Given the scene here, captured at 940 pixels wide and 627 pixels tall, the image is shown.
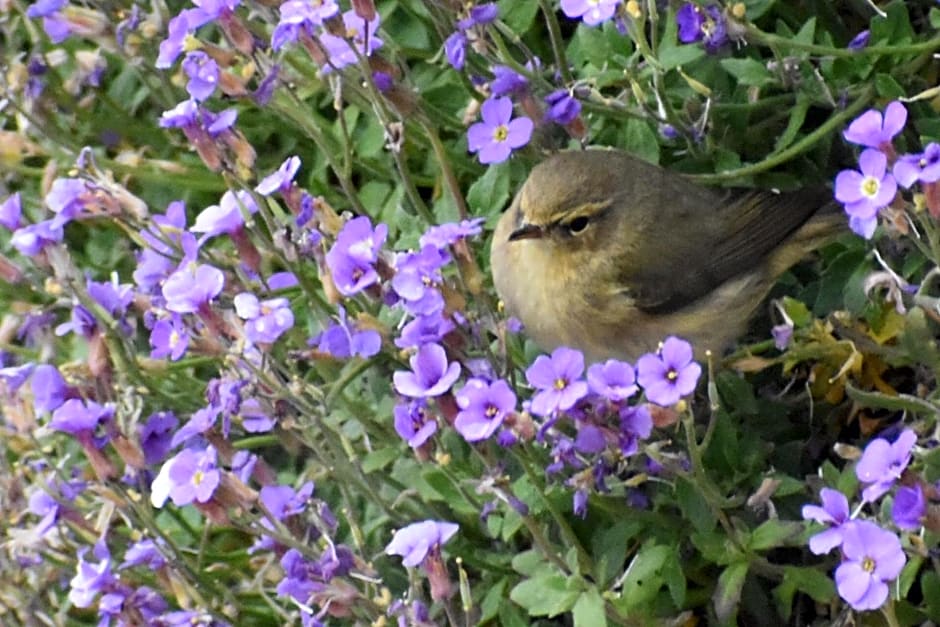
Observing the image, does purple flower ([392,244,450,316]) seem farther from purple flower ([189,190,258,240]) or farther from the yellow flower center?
the yellow flower center

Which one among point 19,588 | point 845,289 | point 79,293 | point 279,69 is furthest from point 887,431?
point 19,588

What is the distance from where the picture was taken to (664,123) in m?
2.41

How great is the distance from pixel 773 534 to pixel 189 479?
80cm

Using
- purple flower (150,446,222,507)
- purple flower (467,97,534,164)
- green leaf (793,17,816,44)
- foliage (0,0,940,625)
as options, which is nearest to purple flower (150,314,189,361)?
foliage (0,0,940,625)

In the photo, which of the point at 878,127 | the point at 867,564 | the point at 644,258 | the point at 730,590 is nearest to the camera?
the point at 867,564

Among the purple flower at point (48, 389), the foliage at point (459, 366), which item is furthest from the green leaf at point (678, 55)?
the purple flower at point (48, 389)

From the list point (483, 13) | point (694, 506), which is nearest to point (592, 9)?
point (483, 13)

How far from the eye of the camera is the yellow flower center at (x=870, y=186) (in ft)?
5.67

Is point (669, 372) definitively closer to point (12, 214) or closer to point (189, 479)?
point (189, 479)

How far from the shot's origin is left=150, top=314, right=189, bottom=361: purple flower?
1.95m

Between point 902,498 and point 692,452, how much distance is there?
0.28 m

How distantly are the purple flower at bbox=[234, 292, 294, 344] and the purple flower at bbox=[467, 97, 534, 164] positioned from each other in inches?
18.1

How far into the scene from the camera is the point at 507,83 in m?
2.26

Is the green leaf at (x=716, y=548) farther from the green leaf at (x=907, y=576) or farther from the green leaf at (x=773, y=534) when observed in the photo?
the green leaf at (x=907, y=576)
